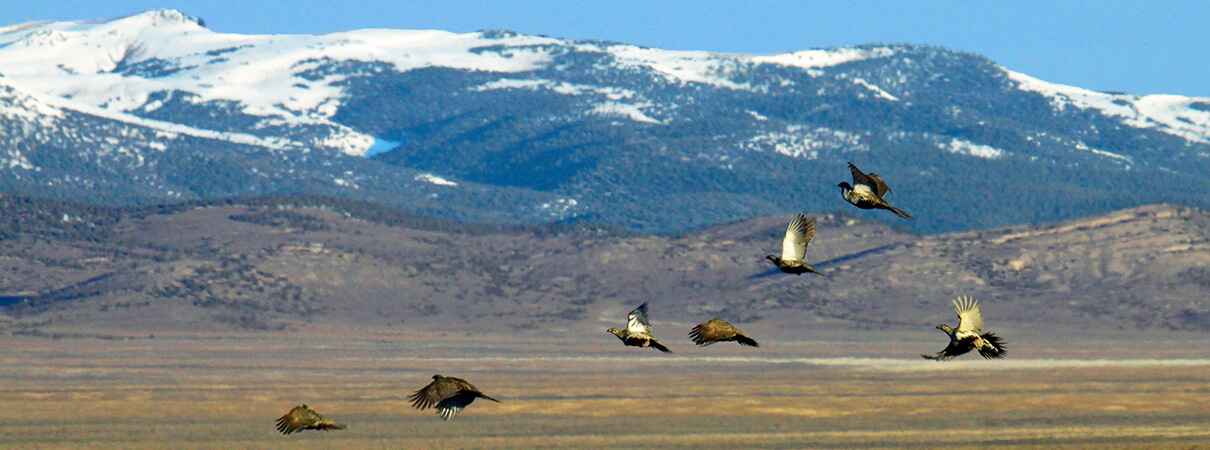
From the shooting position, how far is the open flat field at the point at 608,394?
3433 inches

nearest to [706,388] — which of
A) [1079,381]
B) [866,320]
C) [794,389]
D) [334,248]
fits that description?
[794,389]

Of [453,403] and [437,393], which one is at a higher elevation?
[437,393]

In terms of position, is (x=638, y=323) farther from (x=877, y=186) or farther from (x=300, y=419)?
(x=300, y=419)

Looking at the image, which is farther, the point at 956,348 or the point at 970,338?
the point at 956,348

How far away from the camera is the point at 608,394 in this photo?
357 ft

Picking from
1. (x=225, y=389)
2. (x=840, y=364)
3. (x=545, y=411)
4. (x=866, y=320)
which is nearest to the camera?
(x=545, y=411)

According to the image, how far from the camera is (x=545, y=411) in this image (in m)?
99.1

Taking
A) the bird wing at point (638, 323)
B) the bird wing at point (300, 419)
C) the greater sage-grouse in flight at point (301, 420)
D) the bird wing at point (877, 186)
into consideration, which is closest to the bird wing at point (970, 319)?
the bird wing at point (877, 186)

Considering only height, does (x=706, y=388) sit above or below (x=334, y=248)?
below

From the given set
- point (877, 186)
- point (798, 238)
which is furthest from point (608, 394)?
point (877, 186)

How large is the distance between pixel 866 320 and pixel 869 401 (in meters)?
71.3

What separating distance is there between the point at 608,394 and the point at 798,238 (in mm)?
78005

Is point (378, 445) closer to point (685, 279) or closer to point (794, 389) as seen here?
point (794, 389)

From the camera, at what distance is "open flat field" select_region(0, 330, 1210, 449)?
286 feet
